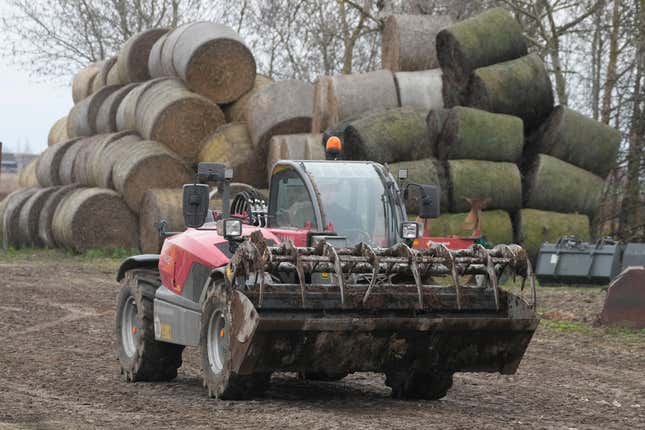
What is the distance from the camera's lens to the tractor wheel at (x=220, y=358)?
25.2 ft

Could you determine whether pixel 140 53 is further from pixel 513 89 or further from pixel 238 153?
pixel 513 89

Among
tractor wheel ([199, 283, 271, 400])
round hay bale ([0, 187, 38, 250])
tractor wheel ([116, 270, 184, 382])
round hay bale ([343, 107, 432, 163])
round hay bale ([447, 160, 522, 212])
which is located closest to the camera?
tractor wheel ([199, 283, 271, 400])

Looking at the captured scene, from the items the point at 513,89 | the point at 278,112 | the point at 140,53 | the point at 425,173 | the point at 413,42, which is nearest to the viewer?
the point at 425,173

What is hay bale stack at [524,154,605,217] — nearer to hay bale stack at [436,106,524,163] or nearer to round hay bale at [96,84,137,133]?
hay bale stack at [436,106,524,163]

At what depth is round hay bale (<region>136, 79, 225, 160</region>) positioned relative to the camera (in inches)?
835

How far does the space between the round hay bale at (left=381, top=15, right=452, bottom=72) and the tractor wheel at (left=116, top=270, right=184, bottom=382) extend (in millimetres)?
11296

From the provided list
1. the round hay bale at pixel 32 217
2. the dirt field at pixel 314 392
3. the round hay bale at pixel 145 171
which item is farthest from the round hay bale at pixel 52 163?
the dirt field at pixel 314 392

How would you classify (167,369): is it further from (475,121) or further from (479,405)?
(475,121)

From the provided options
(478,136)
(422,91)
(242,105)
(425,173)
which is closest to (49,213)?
(242,105)

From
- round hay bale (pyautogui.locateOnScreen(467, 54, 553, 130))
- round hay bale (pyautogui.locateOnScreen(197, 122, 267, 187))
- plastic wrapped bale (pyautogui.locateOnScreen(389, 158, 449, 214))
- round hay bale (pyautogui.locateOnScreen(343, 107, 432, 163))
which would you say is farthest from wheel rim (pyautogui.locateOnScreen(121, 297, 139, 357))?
round hay bale (pyautogui.locateOnScreen(197, 122, 267, 187))

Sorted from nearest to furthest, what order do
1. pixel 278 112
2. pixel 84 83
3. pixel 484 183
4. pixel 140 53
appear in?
pixel 484 183
pixel 278 112
pixel 140 53
pixel 84 83

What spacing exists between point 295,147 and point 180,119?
101 inches

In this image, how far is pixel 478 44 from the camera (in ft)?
61.3

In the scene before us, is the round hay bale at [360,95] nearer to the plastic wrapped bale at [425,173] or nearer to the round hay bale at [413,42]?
the round hay bale at [413,42]
